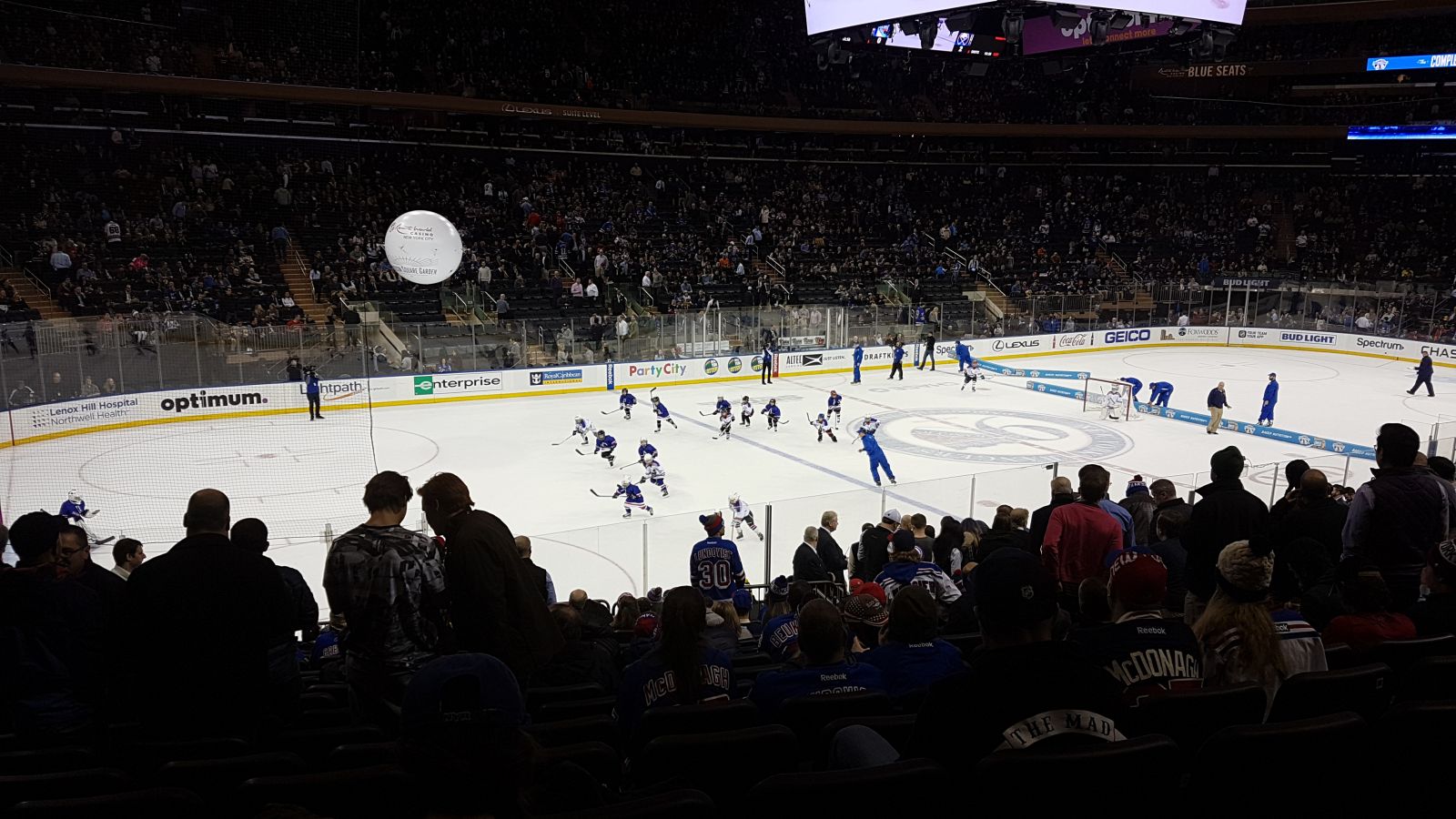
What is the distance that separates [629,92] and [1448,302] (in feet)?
89.4

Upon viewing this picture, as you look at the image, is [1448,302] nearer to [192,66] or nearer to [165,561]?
[192,66]

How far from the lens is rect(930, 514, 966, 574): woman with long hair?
916 cm

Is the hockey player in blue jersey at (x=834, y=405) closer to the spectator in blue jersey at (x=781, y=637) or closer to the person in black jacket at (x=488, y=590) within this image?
the spectator in blue jersey at (x=781, y=637)

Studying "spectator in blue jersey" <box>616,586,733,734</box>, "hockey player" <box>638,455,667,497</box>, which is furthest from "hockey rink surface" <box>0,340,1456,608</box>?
"spectator in blue jersey" <box>616,586,733,734</box>

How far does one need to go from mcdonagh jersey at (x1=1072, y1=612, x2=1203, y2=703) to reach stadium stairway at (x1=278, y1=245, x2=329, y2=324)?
25.0 meters

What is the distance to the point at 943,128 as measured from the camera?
1518 inches

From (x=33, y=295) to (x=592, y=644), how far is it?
69.9 feet

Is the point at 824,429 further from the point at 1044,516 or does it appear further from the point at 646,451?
the point at 1044,516

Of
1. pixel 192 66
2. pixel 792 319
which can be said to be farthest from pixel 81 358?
pixel 792 319

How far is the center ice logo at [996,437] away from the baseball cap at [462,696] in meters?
17.1

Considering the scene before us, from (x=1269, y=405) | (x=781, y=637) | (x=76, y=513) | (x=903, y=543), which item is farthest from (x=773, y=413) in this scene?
(x=781, y=637)

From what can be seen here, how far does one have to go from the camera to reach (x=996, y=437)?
20625 millimetres

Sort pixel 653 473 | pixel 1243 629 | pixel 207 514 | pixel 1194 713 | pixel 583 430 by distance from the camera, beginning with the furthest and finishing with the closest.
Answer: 1. pixel 583 430
2. pixel 653 473
3. pixel 207 514
4. pixel 1243 629
5. pixel 1194 713

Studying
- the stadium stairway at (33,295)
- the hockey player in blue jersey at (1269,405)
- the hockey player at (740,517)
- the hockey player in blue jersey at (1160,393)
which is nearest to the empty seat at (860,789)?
the hockey player at (740,517)
